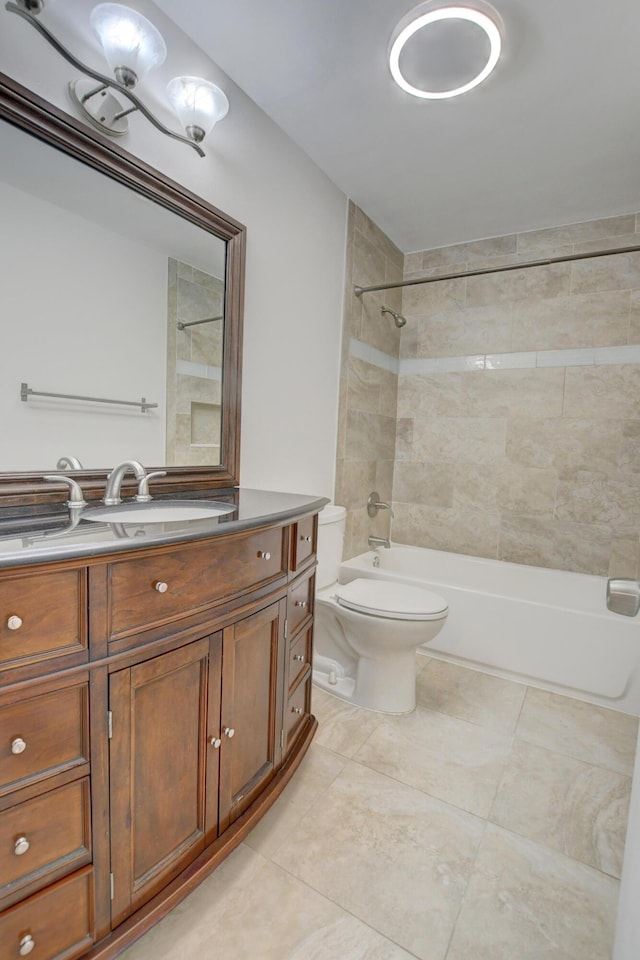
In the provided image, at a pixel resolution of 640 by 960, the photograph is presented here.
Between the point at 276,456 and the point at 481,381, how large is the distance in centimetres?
154

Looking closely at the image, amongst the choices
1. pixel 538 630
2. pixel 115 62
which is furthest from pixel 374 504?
pixel 115 62

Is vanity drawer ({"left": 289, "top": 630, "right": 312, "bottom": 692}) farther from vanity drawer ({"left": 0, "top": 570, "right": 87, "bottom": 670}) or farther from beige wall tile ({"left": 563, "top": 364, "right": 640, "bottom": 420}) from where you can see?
beige wall tile ({"left": 563, "top": 364, "right": 640, "bottom": 420})

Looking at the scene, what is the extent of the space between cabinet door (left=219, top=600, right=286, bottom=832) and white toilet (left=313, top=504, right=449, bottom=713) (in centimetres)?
61

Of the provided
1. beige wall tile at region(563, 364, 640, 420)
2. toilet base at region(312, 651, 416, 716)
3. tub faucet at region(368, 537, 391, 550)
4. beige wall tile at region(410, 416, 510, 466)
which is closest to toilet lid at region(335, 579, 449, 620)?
toilet base at region(312, 651, 416, 716)

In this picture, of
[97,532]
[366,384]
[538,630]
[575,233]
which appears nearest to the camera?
[97,532]

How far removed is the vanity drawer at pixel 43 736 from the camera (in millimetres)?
705

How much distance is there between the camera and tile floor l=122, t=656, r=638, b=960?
1009 mm

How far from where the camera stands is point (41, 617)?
72 cm

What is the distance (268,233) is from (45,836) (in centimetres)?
196

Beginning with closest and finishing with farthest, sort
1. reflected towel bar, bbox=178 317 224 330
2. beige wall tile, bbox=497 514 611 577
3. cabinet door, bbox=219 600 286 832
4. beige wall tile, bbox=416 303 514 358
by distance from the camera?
cabinet door, bbox=219 600 286 832 → reflected towel bar, bbox=178 317 224 330 → beige wall tile, bbox=497 514 611 577 → beige wall tile, bbox=416 303 514 358

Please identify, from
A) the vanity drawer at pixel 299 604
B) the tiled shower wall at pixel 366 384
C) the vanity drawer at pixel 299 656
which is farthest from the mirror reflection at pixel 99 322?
the tiled shower wall at pixel 366 384

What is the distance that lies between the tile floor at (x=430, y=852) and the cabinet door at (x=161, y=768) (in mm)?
200

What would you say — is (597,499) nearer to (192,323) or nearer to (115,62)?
(192,323)

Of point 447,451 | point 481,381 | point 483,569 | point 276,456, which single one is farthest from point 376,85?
point 483,569
